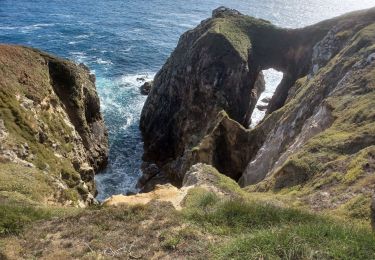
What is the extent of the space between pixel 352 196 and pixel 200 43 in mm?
50876

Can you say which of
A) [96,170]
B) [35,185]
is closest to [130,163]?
[96,170]

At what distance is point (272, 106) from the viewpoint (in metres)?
66.1

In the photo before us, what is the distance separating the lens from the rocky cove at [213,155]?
15984 millimetres

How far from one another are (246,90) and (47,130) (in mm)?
34647

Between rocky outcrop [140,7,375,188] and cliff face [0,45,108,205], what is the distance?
1256 cm

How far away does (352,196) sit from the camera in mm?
21078

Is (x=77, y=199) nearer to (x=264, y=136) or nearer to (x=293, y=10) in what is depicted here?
(x=264, y=136)

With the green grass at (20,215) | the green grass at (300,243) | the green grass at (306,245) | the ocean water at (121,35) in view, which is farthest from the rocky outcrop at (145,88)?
the green grass at (306,245)

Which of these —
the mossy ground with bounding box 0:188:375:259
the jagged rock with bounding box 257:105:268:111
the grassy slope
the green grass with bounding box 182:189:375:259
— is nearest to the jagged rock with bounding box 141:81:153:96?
the jagged rock with bounding box 257:105:268:111

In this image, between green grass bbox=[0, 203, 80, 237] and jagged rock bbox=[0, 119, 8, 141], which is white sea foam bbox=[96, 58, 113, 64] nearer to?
jagged rock bbox=[0, 119, 8, 141]

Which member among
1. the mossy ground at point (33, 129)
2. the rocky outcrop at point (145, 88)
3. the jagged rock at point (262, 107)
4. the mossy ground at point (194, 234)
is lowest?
the jagged rock at point (262, 107)

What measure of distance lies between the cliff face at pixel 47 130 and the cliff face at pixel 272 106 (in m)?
13.4

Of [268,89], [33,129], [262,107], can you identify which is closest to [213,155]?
[33,129]

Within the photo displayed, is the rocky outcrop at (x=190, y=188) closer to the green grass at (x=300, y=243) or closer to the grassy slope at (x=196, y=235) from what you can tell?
→ the grassy slope at (x=196, y=235)
